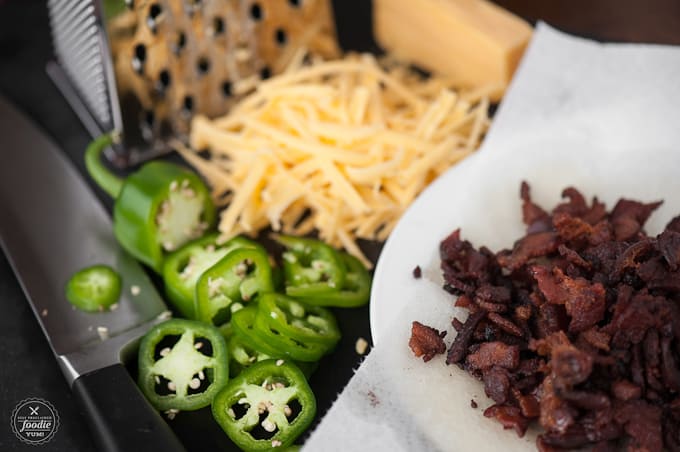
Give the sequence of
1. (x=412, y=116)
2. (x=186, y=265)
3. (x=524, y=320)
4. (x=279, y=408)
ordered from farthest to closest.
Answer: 1. (x=412, y=116)
2. (x=186, y=265)
3. (x=279, y=408)
4. (x=524, y=320)

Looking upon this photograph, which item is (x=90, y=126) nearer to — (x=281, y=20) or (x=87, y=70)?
(x=87, y=70)

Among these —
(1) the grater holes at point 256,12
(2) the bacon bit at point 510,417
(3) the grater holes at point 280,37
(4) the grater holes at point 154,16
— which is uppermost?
(4) the grater holes at point 154,16

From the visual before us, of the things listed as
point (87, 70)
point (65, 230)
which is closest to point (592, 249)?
point (65, 230)

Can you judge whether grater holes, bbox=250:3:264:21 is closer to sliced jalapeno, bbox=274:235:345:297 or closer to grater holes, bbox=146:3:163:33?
grater holes, bbox=146:3:163:33

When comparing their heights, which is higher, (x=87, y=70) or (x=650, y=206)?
(x=87, y=70)

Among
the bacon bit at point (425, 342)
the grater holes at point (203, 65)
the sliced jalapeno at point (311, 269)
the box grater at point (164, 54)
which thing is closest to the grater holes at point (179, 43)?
the box grater at point (164, 54)

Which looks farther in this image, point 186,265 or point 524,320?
point 186,265

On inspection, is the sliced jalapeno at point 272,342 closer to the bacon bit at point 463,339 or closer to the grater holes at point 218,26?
the bacon bit at point 463,339
